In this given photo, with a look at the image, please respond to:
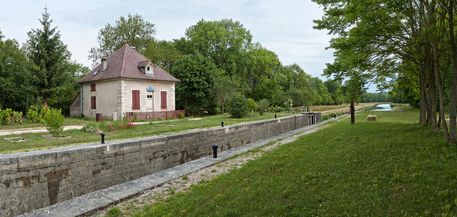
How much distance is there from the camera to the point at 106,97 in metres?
26.9

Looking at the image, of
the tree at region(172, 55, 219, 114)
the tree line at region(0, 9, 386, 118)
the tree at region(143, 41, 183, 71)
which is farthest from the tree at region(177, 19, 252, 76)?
the tree at region(172, 55, 219, 114)

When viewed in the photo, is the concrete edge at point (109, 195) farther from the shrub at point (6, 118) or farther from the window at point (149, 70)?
the window at point (149, 70)

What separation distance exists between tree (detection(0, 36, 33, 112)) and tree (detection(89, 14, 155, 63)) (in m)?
9.75

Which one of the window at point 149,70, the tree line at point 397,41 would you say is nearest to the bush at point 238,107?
the window at point 149,70

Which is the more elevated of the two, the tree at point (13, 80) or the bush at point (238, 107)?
the tree at point (13, 80)

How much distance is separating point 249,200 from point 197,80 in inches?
1108

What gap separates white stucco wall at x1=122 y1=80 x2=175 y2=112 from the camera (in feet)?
85.7

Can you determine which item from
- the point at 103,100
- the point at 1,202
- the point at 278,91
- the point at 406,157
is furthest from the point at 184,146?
the point at 278,91

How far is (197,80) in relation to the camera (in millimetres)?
33781

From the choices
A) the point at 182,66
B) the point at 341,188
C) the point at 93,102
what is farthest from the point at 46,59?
the point at 341,188

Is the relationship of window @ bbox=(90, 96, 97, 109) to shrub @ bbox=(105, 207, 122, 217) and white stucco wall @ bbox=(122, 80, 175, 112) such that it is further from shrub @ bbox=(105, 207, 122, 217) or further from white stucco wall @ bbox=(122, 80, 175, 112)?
shrub @ bbox=(105, 207, 122, 217)

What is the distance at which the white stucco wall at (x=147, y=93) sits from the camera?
26116mm

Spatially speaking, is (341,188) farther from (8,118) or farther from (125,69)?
(125,69)

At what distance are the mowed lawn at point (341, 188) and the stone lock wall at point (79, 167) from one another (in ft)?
7.61
